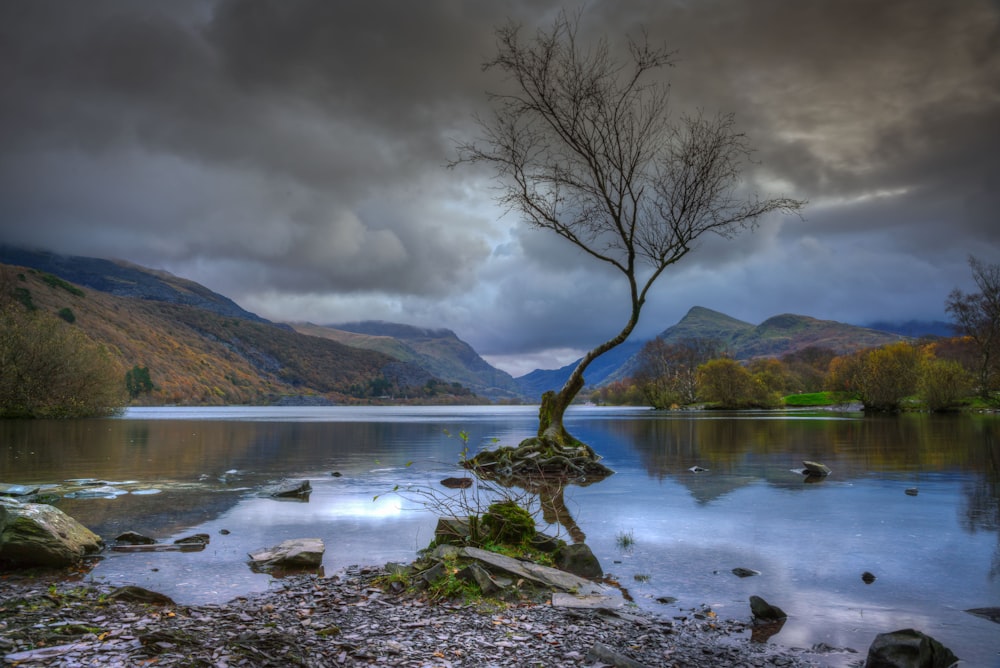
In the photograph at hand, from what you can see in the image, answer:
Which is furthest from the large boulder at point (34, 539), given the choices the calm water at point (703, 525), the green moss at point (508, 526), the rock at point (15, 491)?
the green moss at point (508, 526)

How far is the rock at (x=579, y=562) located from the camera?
30.5 ft

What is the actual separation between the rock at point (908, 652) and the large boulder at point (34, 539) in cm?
1134

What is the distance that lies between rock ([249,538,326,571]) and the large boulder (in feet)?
9.48

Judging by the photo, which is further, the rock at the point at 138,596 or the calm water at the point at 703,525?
the calm water at the point at 703,525

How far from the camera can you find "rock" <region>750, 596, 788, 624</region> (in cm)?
711

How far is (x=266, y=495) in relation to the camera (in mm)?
16875

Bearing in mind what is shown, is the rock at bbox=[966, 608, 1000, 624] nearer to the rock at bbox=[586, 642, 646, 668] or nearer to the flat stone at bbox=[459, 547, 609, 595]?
the flat stone at bbox=[459, 547, 609, 595]

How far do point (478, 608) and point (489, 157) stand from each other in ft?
64.9

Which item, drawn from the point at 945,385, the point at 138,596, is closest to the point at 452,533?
the point at 138,596

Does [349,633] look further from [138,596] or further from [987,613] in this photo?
[987,613]

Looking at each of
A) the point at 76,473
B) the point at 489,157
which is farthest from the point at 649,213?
the point at 76,473

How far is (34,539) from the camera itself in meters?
9.30

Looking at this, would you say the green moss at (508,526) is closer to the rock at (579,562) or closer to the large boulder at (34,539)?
the rock at (579,562)

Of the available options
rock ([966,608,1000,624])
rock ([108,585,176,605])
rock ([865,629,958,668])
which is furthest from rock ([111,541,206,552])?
rock ([966,608,1000,624])
